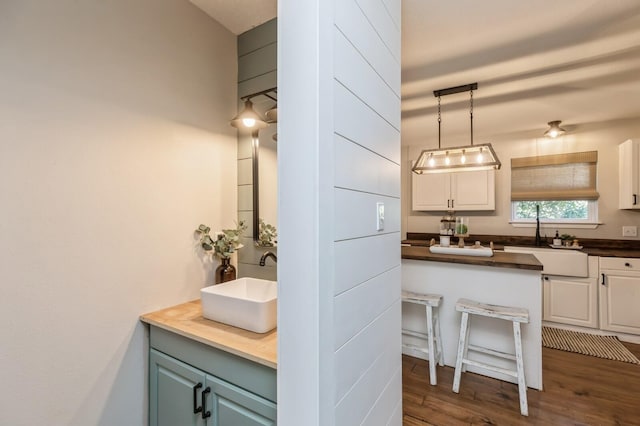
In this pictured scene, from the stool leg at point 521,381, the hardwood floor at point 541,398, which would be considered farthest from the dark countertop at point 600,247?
the stool leg at point 521,381

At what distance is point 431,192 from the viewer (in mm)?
4516

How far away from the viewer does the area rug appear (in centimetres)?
264

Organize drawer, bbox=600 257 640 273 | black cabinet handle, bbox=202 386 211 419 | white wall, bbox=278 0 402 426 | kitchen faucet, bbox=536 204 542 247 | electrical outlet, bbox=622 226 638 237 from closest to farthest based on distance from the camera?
1. white wall, bbox=278 0 402 426
2. black cabinet handle, bbox=202 386 211 419
3. drawer, bbox=600 257 640 273
4. electrical outlet, bbox=622 226 638 237
5. kitchen faucet, bbox=536 204 542 247

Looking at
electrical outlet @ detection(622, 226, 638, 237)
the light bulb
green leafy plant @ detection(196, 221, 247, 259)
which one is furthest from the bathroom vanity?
electrical outlet @ detection(622, 226, 638, 237)

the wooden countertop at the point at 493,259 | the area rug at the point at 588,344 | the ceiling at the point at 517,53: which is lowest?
the area rug at the point at 588,344

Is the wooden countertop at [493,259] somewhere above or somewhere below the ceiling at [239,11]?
below

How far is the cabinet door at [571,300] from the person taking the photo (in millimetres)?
3137

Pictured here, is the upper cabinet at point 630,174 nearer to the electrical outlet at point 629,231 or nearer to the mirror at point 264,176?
the electrical outlet at point 629,231

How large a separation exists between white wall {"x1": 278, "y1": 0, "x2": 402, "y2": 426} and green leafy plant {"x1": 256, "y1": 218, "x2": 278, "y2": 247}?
889 mm

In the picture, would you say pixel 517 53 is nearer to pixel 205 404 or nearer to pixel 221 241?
pixel 221 241

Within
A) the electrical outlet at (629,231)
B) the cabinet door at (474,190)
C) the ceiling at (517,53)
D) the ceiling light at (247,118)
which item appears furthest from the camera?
the cabinet door at (474,190)

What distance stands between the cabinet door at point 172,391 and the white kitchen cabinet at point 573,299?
12.8 ft

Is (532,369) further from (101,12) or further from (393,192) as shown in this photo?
(101,12)

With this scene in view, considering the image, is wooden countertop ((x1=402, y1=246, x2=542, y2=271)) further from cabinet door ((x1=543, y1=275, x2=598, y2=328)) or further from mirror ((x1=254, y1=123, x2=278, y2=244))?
mirror ((x1=254, y1=123, x2=278, y2=244))
